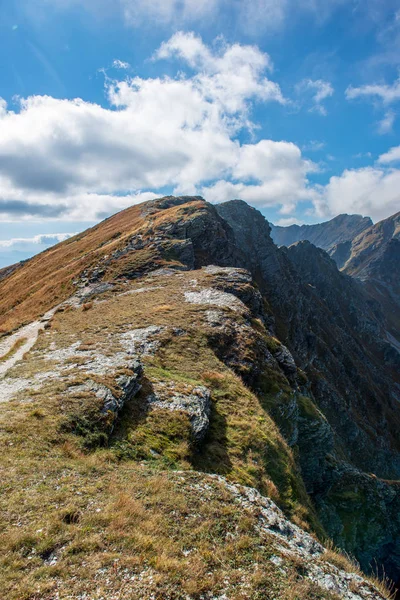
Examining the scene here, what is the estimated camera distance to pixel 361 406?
9406cm

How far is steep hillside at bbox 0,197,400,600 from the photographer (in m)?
7.68

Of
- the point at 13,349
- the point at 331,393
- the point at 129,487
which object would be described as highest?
the point at 13,349

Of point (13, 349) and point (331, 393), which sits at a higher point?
point (13, 349)

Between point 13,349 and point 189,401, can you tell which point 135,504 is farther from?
point 13,349

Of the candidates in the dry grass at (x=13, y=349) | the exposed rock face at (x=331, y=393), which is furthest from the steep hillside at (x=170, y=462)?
the exposed rock face at (x=331, y=393)

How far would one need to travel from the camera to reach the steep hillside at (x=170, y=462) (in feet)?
25.2

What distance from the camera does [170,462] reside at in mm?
13375

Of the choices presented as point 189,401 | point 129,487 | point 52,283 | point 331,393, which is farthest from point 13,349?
point 331,393

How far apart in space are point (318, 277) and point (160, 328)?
7314 inches

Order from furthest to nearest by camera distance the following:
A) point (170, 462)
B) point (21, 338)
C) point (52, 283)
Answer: point (52, 283) → point (21, 338) → point (170, 462)

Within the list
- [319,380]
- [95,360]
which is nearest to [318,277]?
[319,380]

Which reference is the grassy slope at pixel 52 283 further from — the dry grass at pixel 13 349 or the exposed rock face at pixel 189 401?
the exposed rock face at pixel 189 401

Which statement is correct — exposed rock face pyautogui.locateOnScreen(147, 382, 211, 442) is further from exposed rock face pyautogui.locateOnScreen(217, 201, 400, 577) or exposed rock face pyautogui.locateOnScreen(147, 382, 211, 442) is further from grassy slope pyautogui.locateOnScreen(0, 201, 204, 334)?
grassy slope pyautogui.locateOnScreen(0, 201, 204, 334)

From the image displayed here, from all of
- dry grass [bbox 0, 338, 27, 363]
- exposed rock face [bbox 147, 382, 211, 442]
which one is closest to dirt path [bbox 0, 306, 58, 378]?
dry grass [bbox 0, 338, 27, 363]
